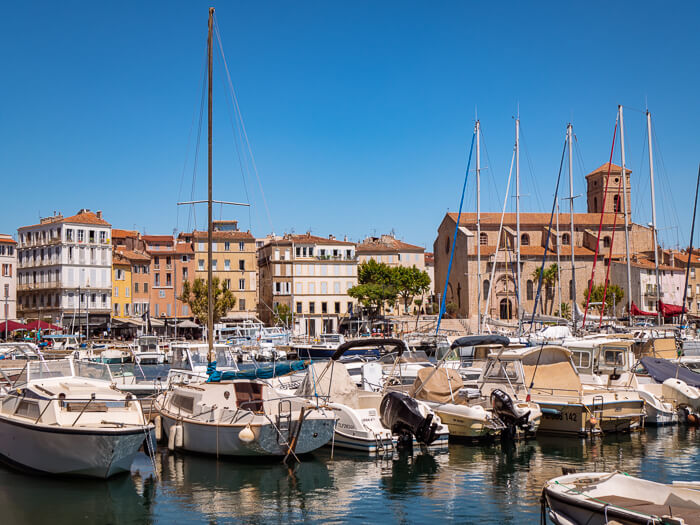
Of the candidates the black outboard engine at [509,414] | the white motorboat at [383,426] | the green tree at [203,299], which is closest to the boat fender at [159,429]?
A: the white motorboat at [383,426]

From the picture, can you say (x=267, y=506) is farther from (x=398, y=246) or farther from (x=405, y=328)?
(x=398, y=246)

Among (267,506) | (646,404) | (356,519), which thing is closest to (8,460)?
(267,506)

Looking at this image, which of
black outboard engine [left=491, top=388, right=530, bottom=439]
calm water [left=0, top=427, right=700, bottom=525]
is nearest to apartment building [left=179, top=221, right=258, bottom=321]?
black outboard engine [left=491, top=388, right=530, bottom=439]

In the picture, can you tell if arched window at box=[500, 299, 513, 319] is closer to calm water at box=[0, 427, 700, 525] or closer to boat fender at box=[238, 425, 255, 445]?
calm water at box=[0, 427, 700, 525]

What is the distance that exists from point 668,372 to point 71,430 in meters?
21.7

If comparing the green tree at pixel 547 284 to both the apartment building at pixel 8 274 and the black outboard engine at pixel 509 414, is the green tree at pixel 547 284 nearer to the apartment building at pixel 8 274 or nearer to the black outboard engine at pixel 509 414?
the apartment building at pixel 8 274

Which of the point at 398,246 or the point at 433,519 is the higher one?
the point at 398,246

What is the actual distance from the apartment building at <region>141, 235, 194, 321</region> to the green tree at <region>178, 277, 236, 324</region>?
Answer: 14.7 feet

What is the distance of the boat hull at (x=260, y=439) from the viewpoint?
17250 mm

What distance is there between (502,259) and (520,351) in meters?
60.1

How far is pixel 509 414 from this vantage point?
20531 millimetres

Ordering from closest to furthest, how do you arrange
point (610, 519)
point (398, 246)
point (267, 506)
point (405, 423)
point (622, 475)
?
point (610, 519), point (622, 475), point (267, 506), point (405, 423), point (398, 246)

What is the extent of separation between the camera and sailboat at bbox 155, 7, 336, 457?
57.0 ft

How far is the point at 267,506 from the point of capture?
48.1 feet
